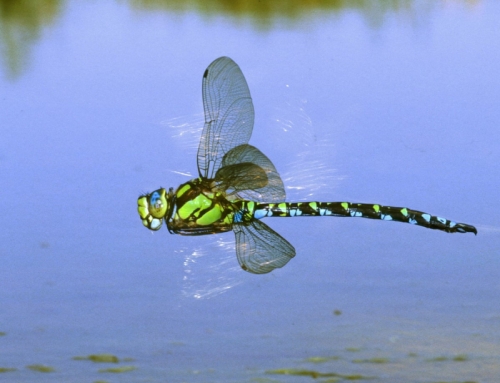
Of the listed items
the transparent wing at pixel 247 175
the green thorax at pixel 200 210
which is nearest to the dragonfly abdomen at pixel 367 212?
the transparent wing at pixel 247 175

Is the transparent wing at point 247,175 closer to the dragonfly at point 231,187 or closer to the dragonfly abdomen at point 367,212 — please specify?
the dragonfly at point 231,187

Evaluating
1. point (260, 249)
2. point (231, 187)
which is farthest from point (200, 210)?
point (260, 249)

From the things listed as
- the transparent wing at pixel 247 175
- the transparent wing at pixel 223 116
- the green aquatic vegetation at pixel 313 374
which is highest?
the transparent wing at pixel 223 116

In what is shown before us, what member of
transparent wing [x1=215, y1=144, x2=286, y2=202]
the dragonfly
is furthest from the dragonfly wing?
transparent wing [x1=215, y1=144, x2=286, y2=202]

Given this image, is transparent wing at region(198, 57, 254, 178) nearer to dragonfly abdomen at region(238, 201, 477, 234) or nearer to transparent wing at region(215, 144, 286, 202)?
transparent wing at region(215, 144, 286, 202)

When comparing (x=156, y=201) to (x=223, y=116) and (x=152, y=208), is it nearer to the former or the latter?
(x=152, y=208)

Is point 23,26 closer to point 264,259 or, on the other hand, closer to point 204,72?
point 204,72

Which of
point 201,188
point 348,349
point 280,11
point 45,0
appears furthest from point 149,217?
point 45,0
